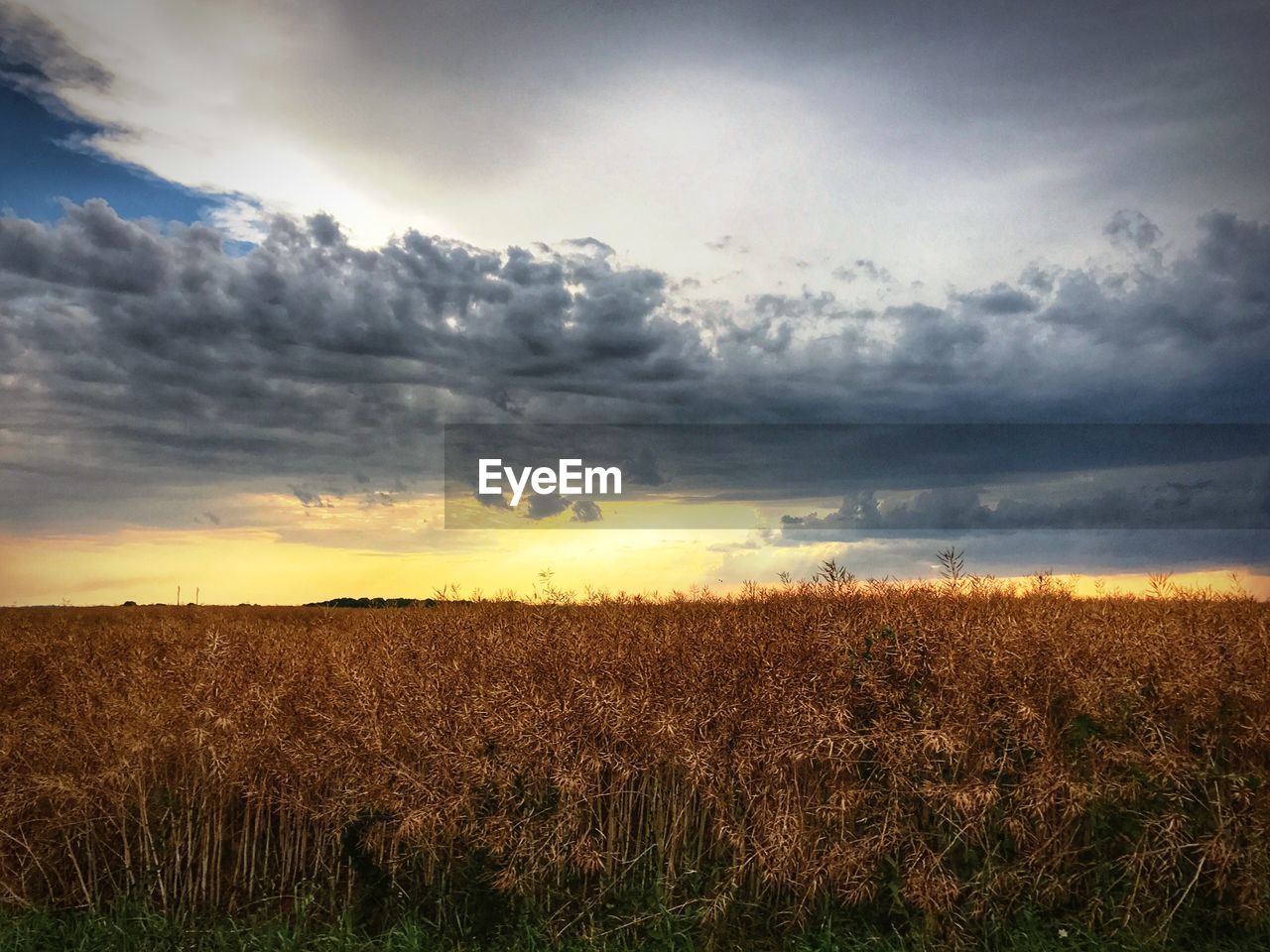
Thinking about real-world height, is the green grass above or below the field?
below

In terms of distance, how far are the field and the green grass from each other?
0.08 metres

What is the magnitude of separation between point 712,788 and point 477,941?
→ 7.58ft

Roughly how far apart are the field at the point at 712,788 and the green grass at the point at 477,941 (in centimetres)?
8

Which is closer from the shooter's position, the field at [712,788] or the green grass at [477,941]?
the green grass at [477,941]

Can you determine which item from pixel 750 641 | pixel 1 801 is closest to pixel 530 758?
pixel 750 641

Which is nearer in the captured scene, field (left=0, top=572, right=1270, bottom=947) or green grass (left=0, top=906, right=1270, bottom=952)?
green grass (left=0, top=906, right=1270, bottom=952)

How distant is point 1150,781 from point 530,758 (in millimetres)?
5297

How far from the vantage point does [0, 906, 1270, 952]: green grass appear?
283 inches

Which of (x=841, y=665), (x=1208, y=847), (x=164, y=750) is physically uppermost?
(x=841, y=665)

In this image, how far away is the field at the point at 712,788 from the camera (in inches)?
297

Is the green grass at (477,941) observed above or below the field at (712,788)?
below

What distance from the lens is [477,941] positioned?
300 inches

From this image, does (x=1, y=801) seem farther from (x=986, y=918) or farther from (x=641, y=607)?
(x=986, y=918)

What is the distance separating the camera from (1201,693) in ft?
28.1
